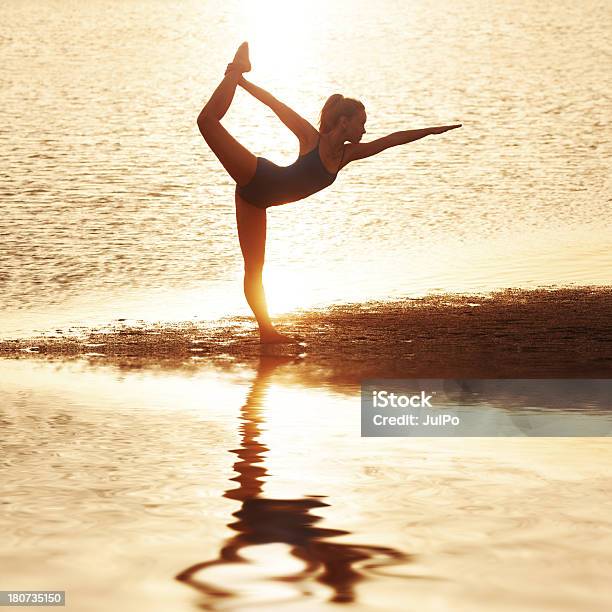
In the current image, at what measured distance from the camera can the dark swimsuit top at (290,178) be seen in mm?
7629

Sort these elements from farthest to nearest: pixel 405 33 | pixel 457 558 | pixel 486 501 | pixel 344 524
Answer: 1. pixel 405 33
2. pixel 486 501
3. pixel 344 524
4. pixel 457 558

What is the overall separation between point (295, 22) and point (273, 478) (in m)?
30.9

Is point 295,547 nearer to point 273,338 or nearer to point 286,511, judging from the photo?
point 286,511

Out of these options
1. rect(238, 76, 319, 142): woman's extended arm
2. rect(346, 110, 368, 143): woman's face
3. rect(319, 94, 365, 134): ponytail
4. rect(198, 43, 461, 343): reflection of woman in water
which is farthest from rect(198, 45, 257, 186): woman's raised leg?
rect(346, 110, 368, 143): woman's face

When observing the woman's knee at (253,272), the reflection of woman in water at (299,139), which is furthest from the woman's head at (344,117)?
the woman's knee at (253,272)

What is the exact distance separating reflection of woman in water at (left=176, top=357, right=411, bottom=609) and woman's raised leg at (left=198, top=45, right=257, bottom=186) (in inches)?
118

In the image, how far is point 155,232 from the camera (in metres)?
12.6

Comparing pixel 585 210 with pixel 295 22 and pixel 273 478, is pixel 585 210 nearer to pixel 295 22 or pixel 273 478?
pixel 273 478

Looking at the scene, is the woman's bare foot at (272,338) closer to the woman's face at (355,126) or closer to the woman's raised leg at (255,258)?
the woman's raised leg at (255,258)

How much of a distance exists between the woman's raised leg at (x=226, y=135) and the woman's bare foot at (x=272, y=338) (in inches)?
35.3

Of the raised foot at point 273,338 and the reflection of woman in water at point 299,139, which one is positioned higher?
the reflection of woman in water at point 299,139

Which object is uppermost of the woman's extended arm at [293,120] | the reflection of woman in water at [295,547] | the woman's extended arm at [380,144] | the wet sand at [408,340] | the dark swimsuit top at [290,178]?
the woman's extended arm at [293,120]

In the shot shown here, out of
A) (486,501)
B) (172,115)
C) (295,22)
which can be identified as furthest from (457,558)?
(295,22)

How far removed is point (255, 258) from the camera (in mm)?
7992
